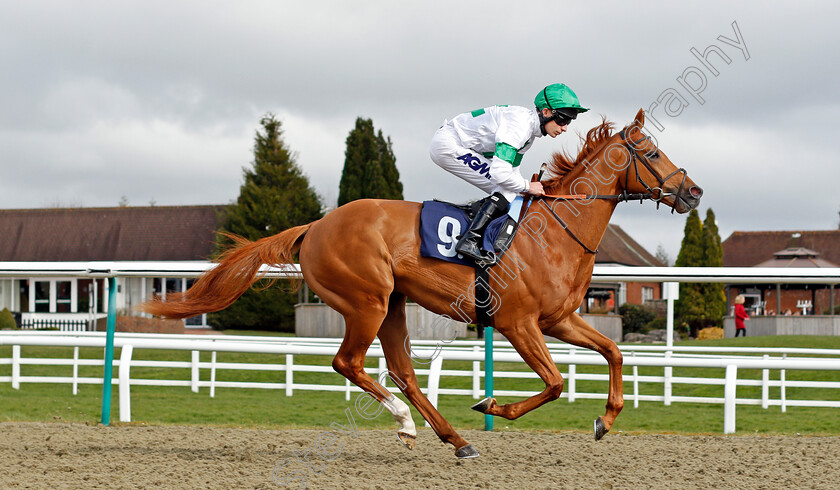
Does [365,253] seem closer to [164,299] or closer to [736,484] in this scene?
[164,299]

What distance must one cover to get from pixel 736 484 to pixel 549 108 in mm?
2041

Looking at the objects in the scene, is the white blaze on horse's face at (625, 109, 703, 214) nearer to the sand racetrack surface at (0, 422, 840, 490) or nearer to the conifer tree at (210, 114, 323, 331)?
the sand racetrack surface at (0, 422, 840, 490)

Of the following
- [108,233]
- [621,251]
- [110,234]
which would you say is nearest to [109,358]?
[110,234]

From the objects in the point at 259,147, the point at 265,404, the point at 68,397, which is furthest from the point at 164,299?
the point at 259,147

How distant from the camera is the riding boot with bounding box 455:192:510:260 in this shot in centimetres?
412

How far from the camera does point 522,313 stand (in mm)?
4094

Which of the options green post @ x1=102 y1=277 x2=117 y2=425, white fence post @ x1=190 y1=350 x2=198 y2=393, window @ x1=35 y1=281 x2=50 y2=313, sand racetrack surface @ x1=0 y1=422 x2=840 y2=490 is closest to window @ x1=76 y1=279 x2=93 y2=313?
window @ x1=35 y1=281 x2=50 y2=313

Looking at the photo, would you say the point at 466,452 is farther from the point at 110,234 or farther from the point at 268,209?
the point at 110,234

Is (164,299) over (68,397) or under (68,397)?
over

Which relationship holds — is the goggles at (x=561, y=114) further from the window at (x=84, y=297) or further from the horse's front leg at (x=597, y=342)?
the window at (x=84, y=297)

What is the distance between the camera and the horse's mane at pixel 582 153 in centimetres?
445

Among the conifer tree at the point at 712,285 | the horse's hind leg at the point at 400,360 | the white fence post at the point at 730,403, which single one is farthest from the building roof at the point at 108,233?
the horse's hind leg at the point at 400,360

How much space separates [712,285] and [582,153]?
24.3 meters

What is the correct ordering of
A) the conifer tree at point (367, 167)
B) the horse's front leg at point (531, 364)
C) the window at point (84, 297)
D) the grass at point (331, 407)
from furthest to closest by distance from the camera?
the window at point (84, 297), the conifer tree at point (367, 167), the grass at point (331, 407), the horse's front leg at point (531, 364)
